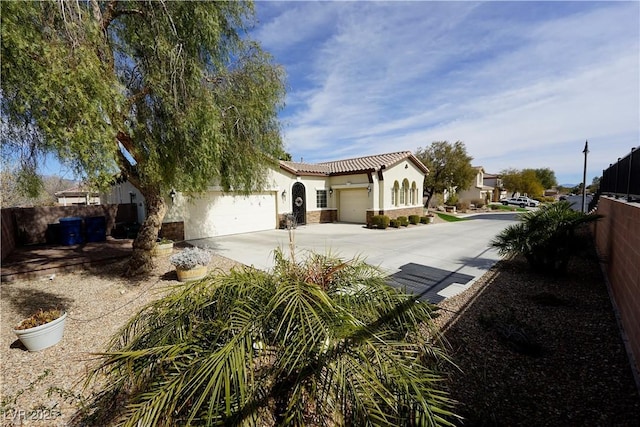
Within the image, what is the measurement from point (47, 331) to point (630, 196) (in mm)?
11563

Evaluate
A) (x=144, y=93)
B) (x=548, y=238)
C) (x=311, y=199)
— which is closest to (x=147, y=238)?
(x=144, y=93)

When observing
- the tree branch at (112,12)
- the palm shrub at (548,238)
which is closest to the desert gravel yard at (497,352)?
the palm shrub at (548,238)

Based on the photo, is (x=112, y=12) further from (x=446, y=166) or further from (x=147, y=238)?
(x=446, y=166)

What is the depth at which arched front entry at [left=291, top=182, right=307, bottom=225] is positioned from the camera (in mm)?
18403

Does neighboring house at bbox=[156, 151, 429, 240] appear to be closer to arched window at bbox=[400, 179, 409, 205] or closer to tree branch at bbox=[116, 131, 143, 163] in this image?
arched window at bbox=[400, 179, 409, 205]

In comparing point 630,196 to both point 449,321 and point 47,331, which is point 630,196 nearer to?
point 449,321

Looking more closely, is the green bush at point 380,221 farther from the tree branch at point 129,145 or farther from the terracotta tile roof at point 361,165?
the tree branch at point 129,145

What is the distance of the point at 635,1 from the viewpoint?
15.6 feet

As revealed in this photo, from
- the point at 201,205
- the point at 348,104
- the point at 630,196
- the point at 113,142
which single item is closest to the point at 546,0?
the point at 630,196

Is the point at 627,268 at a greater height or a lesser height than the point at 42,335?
greater

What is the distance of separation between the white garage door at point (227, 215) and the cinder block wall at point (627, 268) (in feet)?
45.5

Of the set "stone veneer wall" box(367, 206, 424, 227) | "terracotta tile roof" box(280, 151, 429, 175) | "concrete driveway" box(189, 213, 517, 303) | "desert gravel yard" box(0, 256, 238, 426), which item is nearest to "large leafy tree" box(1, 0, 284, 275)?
"desert gravel yard" box(0, 256, 238, 426)

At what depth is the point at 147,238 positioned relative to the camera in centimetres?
782

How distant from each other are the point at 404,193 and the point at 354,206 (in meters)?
4.51
